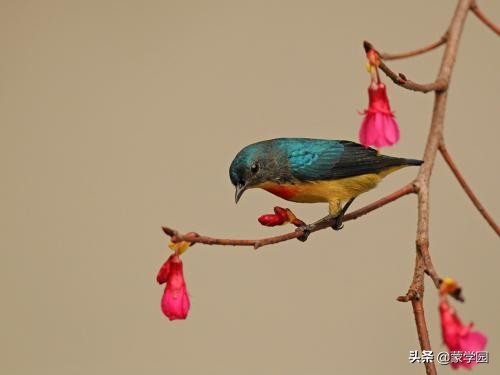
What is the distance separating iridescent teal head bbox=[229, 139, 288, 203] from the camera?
2.98 feet

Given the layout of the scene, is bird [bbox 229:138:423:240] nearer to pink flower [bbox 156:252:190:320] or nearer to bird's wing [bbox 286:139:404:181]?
bird's wing [bbox 286:139:404:181]

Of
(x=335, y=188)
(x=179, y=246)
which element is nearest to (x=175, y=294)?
(x=179, y=246)

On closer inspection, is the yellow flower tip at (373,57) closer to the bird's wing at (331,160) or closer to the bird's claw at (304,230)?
the bird's claw at (304,230)

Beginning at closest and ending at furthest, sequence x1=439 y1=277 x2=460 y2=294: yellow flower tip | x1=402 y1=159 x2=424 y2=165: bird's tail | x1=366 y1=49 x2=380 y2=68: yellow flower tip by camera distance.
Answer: x1=439 y1=277 x2=460 y2=294: yellow flower tip → x1=366 y1=49 x2=380 y2=68: yellow flower tip → x1=402 y1=159 x2=424 y2=165: bird's tail

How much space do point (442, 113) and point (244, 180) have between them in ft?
1.20

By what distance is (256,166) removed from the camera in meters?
0.92

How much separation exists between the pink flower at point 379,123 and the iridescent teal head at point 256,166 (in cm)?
28

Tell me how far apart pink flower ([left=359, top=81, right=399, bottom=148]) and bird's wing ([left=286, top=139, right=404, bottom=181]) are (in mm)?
284

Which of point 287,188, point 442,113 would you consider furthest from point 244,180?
point 442,113

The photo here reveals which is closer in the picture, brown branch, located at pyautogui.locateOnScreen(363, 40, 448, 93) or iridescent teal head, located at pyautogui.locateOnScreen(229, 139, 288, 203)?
brown branch, located at pyautogui.locateOnScreen(363, 40, 448, 93)

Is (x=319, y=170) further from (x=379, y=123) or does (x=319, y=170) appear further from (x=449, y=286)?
(x=449, y=286)

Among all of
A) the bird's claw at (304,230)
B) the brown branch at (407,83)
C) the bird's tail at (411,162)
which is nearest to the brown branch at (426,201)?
the brown branch at (407,83)

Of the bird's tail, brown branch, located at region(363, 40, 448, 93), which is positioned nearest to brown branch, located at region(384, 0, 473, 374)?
brown branch, located at region(363, 40, 448, 93)

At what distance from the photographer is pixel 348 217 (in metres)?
0.68
